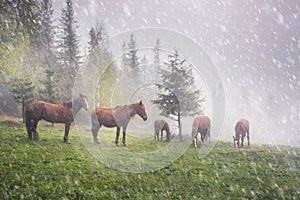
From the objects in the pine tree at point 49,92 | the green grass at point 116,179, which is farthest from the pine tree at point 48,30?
the green grass at point 116,179

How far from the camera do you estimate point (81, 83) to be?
555 inches

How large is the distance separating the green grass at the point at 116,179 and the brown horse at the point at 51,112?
3.44 ft

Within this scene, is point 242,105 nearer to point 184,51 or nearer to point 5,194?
point 184,51

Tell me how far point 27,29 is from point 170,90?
43.4 ft

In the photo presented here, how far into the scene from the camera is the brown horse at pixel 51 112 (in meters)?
12.4

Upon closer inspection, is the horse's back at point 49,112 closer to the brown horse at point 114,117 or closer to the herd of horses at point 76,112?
the herd of horses at point 76,112

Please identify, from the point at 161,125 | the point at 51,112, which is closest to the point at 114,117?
the point at 51,112

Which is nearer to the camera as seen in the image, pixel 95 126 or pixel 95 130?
pixel 95 130

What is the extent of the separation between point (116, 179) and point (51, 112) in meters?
6.89

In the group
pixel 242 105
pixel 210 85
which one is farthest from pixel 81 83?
pixel 242 105

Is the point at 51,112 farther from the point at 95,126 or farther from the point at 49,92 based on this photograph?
the point at 49,92

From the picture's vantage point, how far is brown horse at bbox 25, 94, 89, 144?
40.8 feet

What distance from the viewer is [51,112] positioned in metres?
13.2

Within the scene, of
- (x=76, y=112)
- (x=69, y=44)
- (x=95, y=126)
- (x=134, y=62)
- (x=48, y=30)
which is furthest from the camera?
(x=48, y=30)
